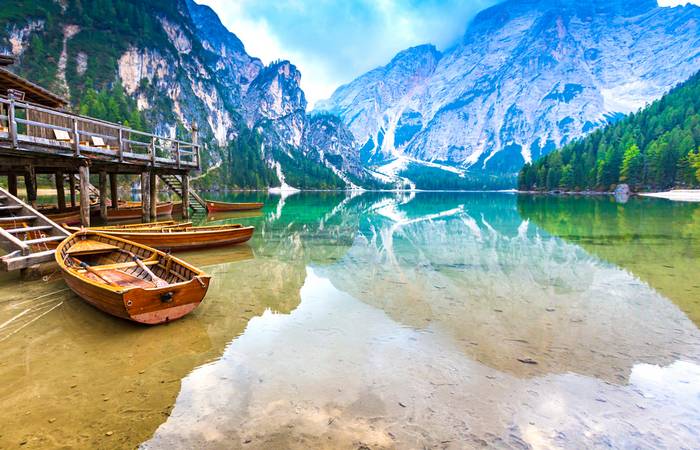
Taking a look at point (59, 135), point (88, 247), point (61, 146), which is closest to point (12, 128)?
point (61, 146)

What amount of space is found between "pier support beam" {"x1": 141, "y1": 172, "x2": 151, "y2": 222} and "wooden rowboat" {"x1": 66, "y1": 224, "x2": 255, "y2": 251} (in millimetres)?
9725

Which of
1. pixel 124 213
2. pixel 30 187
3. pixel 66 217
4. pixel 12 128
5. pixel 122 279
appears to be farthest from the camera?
pixel 124 213

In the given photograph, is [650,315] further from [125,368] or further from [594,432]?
[125,368]

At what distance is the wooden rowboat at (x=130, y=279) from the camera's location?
8297 millimetres

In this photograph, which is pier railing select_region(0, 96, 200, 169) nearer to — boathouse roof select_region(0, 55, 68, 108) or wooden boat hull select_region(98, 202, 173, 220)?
boathouse roof select_region(0, 55, 68, 108)

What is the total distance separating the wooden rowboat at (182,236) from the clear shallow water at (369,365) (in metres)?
4.61

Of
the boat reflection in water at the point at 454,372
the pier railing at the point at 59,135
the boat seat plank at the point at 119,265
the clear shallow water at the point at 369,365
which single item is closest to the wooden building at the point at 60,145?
the pier railing at the point at 59,135

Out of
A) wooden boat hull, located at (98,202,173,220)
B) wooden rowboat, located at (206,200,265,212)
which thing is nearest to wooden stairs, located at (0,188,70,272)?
wooden boat hull, located at (98,202,173,220)

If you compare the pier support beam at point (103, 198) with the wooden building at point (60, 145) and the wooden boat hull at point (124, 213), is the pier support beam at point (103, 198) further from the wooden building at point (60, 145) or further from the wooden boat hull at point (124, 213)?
the wooden boat hull at point (124, 213)

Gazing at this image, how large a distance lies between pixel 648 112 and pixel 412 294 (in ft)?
561

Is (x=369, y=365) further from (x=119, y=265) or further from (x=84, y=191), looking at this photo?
(x=84, y=191)

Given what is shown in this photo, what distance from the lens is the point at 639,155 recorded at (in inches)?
4077

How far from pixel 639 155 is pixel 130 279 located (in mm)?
128602

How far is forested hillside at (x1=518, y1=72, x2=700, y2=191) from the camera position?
9619 cm
